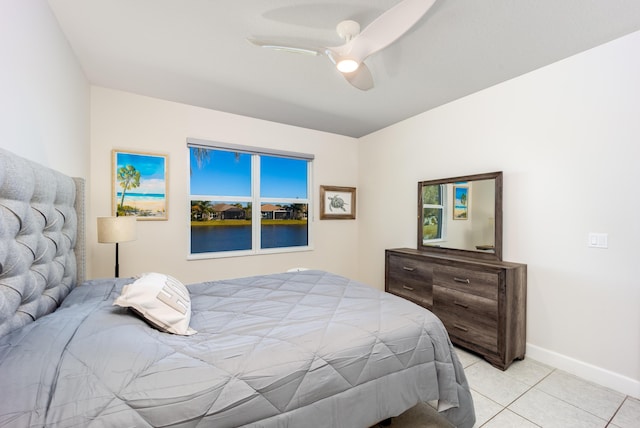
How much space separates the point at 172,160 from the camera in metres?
3.04

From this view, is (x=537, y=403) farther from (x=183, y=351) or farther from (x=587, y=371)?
(x=183, y=351)

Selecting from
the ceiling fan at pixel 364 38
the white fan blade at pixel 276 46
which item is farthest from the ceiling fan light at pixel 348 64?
the white fan blade at pixel 276 46

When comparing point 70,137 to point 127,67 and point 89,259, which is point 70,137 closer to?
point 127,67

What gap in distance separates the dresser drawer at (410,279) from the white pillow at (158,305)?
7.55 ft

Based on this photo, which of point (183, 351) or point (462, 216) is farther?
point (462, 216)

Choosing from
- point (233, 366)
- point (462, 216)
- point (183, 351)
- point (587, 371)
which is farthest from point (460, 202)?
point (183, 351)

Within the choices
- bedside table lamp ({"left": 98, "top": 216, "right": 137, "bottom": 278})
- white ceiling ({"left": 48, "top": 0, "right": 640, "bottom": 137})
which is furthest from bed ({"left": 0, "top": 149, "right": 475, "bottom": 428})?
white ceiling ({"left": 48, "top": 0, "right": 640, "bottom": 137})

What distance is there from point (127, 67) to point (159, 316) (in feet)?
7.42

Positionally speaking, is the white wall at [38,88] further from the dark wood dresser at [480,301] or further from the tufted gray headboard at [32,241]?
the dark wood dresser at [480,301]

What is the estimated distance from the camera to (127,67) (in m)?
2.35

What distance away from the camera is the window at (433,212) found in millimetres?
3112

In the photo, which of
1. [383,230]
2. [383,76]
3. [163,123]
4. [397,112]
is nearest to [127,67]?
[163,123]

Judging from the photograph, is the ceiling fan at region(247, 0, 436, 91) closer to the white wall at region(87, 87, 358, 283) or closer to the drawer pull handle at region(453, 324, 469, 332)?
the white wall at region(87, 87, 358, 283)

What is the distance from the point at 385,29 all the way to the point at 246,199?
2609 millimetres
